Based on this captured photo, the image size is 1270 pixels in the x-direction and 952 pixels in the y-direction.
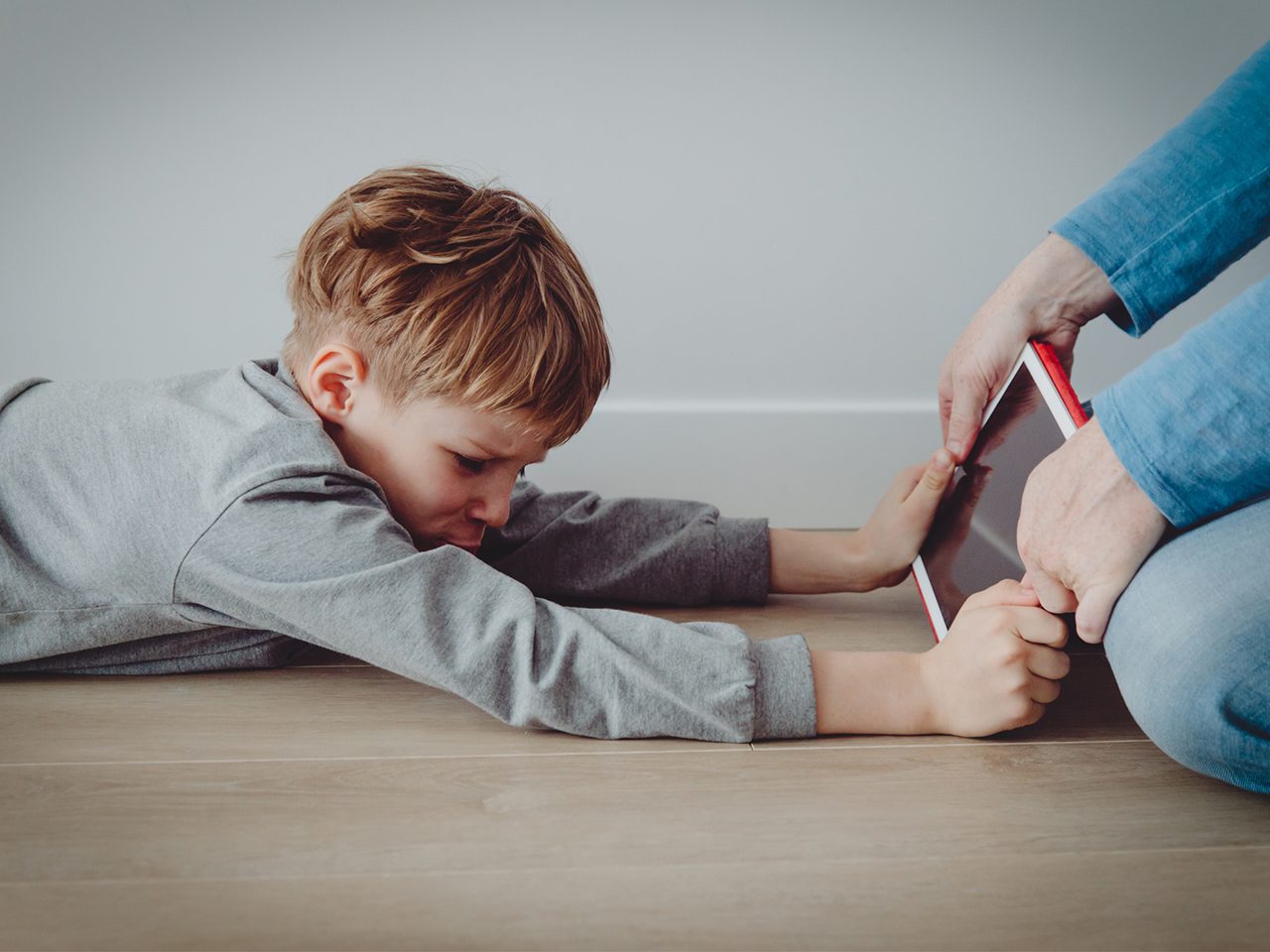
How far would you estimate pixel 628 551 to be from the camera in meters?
1.03

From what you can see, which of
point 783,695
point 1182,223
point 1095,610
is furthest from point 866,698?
point 1182,223

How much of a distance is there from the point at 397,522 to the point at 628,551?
0.28m

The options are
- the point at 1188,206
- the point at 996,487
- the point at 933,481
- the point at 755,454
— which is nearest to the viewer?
the point at 1188,206

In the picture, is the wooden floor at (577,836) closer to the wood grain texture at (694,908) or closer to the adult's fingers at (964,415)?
the wood grain texture at (694,908)

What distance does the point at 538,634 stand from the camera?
0.72 metres

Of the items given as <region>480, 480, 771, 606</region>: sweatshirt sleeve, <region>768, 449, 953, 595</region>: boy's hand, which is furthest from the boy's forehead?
<region>768, 449, 953, 595</region>: boy's hand

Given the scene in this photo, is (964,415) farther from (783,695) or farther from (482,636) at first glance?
(482,636)

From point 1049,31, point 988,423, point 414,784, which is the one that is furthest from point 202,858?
point 1049,31

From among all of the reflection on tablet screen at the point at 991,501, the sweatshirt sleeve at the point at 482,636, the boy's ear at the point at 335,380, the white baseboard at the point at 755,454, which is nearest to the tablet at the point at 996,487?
the reflection on tablet screen at the point at 991,501

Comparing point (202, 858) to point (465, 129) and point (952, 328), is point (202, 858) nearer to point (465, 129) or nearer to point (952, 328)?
point (465, 129)

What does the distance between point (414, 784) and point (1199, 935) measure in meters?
0.45

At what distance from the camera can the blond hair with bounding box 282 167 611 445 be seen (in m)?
0.81

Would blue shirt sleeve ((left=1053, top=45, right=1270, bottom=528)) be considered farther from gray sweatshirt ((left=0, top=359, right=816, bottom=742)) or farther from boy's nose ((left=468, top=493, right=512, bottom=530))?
boy's nose ((left=468, top=493, right=512, bottom=530))

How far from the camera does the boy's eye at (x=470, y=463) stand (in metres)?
0.83
